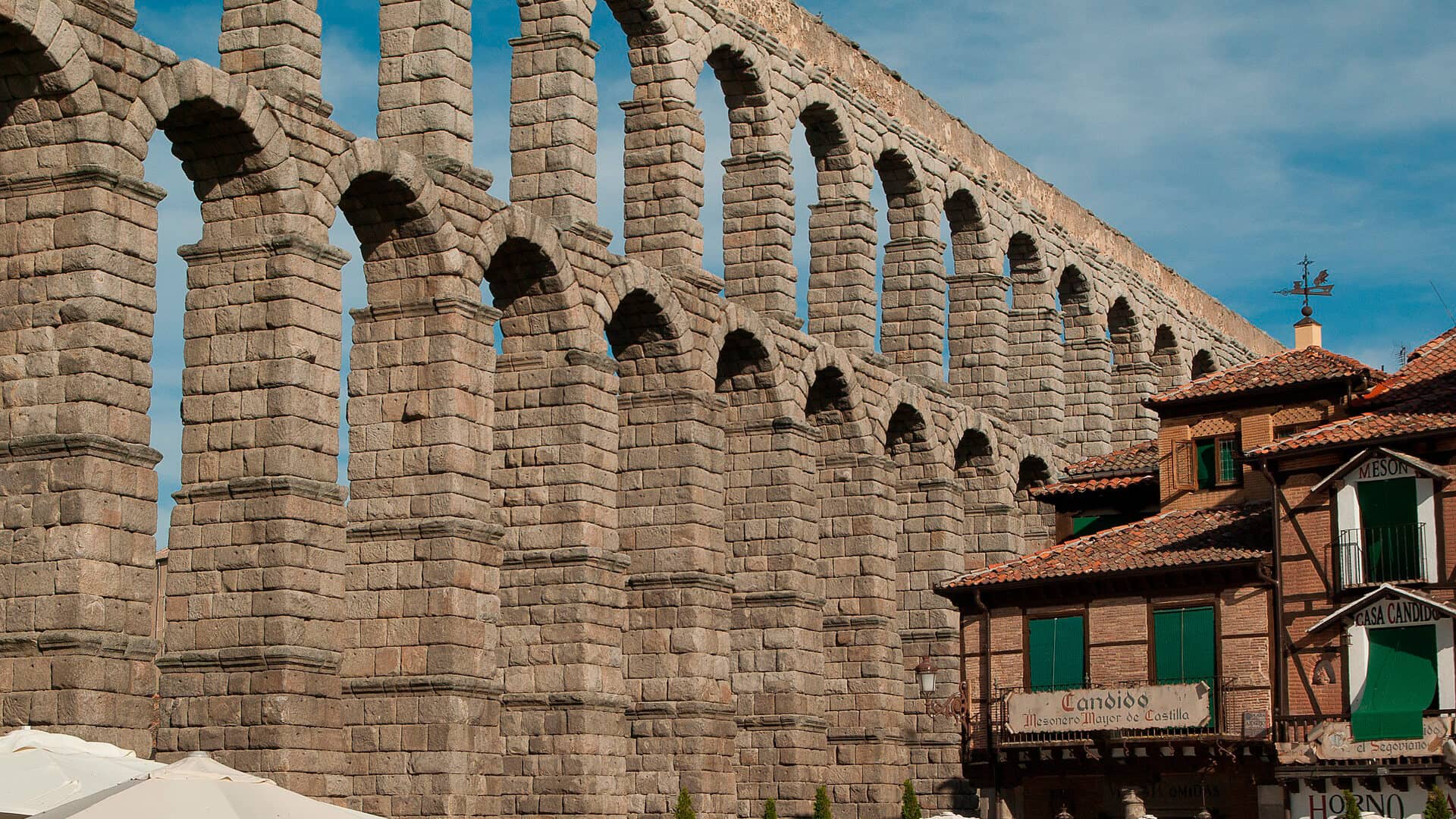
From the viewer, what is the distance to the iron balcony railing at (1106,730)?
3644 centimetres

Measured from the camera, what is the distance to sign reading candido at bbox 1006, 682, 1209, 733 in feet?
120

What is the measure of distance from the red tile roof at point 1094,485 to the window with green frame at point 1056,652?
7077 millimetres

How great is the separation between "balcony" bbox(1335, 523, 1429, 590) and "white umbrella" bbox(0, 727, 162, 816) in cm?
2015

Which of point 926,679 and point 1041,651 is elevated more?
point 1041,651

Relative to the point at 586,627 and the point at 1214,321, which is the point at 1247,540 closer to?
the point at 586,627

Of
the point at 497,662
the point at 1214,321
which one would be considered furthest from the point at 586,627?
the point at 1214,321

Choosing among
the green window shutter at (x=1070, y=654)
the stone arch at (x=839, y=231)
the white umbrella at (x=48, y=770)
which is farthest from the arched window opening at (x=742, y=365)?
the white umbrella at (x=48, y=770)

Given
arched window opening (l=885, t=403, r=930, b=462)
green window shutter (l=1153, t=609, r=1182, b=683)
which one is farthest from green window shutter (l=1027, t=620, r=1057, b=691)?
arched window opening (l=885, t=403, r=930, b=462)

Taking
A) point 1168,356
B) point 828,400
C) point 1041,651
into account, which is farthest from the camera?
point 1168,356

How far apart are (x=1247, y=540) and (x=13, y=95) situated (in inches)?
836

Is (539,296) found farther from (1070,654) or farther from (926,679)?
(1070,654)

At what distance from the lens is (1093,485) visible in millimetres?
46781

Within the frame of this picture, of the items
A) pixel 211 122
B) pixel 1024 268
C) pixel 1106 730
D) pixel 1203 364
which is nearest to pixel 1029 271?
pixel 1024 268

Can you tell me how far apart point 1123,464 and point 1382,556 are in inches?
512
